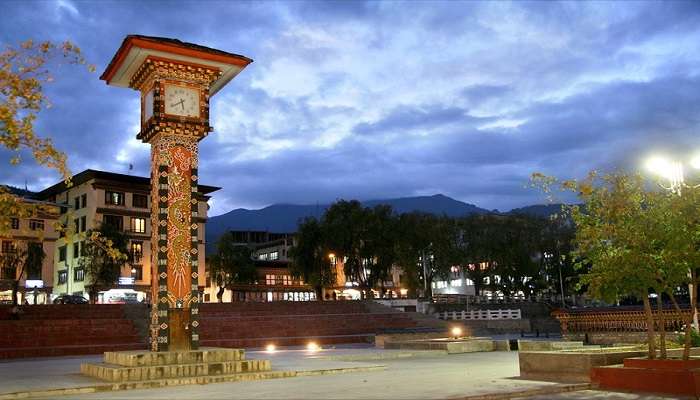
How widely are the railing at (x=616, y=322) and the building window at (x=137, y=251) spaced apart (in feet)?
160

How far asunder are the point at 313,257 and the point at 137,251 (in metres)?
20.7

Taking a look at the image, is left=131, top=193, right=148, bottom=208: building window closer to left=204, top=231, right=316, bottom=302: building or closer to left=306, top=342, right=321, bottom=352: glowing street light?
left=204, top=231, right=316, bottom=302: building

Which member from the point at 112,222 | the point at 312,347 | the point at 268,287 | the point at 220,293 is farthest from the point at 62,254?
the point at 312,347

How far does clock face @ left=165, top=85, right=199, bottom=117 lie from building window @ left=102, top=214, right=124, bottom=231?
160 ft

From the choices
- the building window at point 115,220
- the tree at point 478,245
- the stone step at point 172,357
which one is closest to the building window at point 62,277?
the building window at point 115,220

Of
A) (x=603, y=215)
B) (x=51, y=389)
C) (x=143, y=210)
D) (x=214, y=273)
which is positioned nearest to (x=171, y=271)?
(x=51, y=389)

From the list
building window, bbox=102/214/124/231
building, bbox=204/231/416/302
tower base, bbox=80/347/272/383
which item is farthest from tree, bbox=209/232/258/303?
tower base, bbox=80/347/272/383

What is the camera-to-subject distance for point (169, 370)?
15250mm

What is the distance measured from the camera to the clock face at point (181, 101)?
17.5m

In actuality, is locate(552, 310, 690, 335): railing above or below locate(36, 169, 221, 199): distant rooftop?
below

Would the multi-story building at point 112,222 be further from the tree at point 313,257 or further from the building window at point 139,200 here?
the tree at point 313,257

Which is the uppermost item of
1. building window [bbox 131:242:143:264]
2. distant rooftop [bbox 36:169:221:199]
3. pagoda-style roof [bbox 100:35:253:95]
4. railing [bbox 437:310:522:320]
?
distant rooftop [bbox 36:169:221:199]

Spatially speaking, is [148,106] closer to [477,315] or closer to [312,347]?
[312,347]

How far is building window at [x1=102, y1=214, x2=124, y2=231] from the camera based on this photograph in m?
63.6
